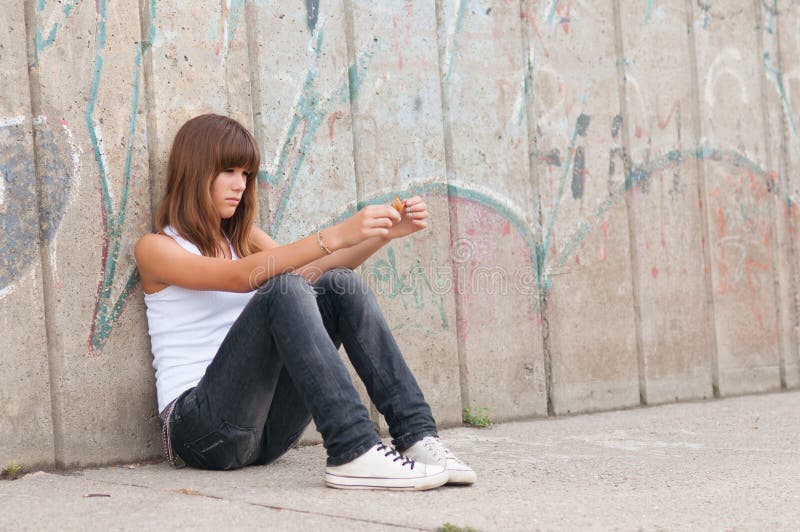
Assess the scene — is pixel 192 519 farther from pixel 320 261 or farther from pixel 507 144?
pixel 507 144

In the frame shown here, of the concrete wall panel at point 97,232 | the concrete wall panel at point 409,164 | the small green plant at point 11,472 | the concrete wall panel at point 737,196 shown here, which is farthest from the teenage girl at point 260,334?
the concrete wall panel at point 737,196

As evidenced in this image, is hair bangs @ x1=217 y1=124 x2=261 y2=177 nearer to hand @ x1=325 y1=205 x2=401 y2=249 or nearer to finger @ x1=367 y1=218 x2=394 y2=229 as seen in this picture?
hand @ x1=325 y1=205 x2=401 y2=249

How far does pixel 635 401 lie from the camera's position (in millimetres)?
4461

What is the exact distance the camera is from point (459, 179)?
4.02m

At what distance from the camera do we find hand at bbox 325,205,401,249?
287 centimetres

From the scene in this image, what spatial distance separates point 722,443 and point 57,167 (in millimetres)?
2480

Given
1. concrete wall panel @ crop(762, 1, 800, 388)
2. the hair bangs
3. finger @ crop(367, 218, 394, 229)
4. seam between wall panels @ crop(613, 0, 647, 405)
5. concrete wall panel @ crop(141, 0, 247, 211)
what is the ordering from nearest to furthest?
finger @ crop(367, 218, 394, 229), the hair bangs, concrete wall panel @ crop(141, 0, 247, 211), seam between wall panels @ crop(613, 0, 647, 405), concrete wall panel @ crop(762, 1, 800, 388)

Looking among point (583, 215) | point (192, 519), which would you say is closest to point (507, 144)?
point (583, 215)

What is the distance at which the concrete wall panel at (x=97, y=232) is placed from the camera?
3088 mm

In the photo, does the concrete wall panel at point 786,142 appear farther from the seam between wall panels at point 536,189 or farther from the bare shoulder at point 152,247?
the bare shoulder at point 152,247

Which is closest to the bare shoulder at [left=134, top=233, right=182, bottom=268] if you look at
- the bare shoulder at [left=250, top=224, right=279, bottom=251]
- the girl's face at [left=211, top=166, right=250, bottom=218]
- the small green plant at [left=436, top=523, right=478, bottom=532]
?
the girl's face at [left=211, top=166, right=250, bottom=218]

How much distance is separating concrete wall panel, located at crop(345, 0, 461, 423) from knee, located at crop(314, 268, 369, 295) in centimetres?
77

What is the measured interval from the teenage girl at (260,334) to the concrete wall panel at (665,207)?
1.77 meters

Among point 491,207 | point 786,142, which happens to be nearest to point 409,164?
point 491,207
